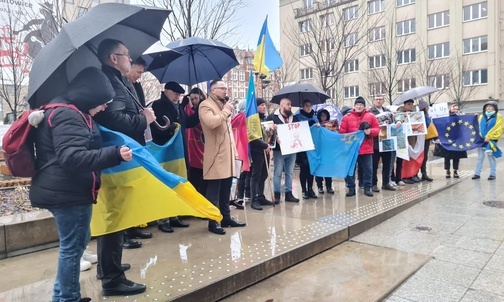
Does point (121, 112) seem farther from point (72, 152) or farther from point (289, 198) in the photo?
point (289, 198)

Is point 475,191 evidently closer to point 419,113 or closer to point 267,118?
point 419,113

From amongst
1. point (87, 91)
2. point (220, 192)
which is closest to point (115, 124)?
point (87, 91)

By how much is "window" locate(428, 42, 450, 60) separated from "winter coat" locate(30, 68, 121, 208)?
1622 inches

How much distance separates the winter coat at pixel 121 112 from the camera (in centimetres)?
328

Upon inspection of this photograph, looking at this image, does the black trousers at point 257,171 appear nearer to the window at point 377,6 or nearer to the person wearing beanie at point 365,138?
the person wearing beanie at point 365,138

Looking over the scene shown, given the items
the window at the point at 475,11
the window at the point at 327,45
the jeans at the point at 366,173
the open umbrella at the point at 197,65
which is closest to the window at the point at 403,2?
the window at the point at 475,11

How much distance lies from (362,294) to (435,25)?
139 ft

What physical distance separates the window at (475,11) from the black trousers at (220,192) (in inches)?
1613

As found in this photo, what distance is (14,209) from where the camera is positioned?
5.39 metres

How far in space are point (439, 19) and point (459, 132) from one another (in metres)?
34.4

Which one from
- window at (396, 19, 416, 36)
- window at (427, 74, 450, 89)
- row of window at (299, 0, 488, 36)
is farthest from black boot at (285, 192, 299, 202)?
window at (396, 19, 416, 36)

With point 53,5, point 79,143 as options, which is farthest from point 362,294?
point 53,5

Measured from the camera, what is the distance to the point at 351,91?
141 feet

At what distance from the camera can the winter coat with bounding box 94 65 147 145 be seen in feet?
10.8
